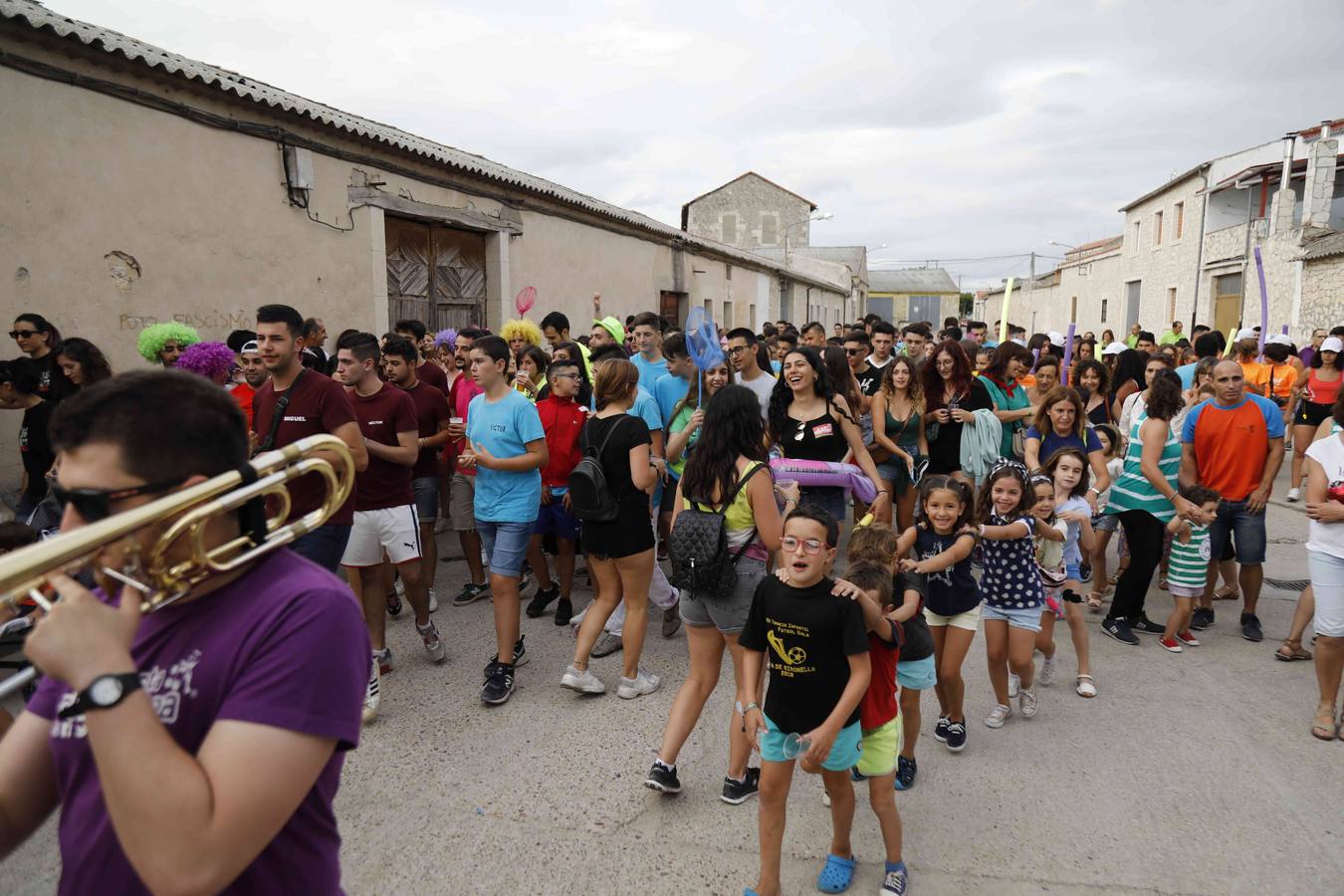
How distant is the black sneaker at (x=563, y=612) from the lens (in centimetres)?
519

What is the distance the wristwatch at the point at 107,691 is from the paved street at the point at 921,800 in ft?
6.71

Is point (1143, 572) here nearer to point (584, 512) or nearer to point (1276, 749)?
point (1276, 749)

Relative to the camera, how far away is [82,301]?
6.05m

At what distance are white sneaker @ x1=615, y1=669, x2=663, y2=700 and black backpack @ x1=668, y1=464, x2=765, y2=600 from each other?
1140 mm

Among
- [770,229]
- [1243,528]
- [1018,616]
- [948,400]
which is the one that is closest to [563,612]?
[1018,616]

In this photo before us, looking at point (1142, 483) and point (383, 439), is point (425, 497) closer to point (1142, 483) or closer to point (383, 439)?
point (383, 439)

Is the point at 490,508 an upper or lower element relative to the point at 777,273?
lower

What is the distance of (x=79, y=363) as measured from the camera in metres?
4.50

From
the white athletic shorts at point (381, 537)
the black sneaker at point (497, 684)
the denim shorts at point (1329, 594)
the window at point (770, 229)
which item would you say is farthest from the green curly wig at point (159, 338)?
the window at point (770, 229)

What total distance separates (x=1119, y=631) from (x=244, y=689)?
202 inches

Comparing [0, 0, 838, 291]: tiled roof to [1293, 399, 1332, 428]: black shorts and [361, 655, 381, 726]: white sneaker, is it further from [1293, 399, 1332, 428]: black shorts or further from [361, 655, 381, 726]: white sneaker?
[1293, 399, 1332, 428]: black shorts

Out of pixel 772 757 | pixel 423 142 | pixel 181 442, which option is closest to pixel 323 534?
pixel 772 757

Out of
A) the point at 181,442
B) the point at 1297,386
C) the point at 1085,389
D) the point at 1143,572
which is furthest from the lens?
the point at 1297,386

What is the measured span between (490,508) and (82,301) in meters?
4.24
